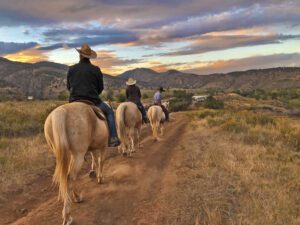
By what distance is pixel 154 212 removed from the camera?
7711mm

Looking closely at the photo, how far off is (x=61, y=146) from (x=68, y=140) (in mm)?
251

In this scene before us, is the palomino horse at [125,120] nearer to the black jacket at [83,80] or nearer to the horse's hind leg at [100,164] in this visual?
the horse's hind leg at [100,164]

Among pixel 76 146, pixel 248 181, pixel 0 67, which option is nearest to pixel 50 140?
pixel 76 146

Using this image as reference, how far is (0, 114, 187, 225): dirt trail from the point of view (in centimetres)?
738

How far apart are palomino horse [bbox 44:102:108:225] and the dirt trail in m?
0.68

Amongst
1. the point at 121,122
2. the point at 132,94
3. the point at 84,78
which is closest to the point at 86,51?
the point at 84,78

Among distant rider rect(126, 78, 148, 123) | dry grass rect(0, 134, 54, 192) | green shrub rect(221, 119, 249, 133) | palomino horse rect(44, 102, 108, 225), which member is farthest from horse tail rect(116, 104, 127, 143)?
green shrub rect(221, 119, 249, 133)

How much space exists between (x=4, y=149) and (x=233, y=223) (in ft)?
30.1

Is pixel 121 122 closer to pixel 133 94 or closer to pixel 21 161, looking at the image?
pixel 133 94

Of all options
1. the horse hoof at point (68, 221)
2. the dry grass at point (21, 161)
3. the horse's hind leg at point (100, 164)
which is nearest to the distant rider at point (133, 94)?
the dry grass at point (21, 161)

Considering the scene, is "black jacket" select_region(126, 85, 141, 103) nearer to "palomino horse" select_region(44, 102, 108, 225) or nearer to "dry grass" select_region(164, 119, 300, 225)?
"dry grass" select_region(164, 119, 300, 225)

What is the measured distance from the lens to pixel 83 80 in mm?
8578

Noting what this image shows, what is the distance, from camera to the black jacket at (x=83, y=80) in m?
8.55

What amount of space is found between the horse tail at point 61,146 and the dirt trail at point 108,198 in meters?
0.83
